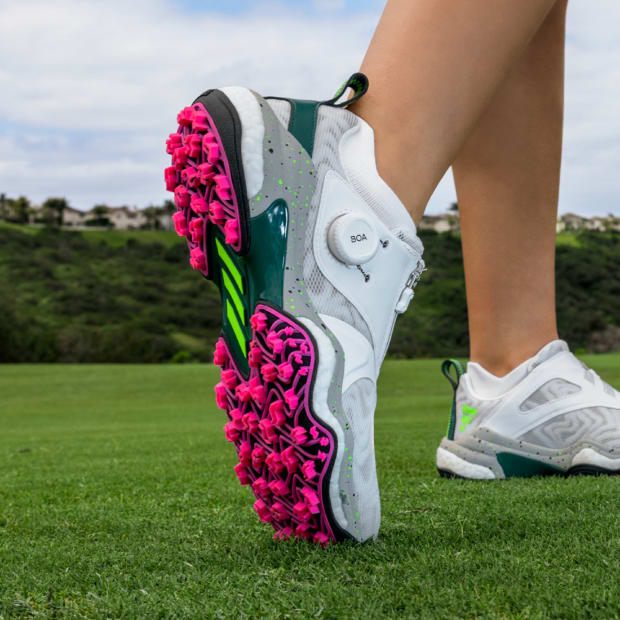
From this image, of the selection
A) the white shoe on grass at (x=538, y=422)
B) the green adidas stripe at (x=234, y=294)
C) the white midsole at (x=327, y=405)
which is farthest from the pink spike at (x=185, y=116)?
the white shoe on grass at (x=538, y=422)

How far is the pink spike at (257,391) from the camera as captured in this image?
965 mm

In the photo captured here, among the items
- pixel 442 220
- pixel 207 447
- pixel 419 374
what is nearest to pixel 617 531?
pixel 207 447

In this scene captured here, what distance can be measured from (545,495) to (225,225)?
2.51 feet

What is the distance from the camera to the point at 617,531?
38.4 inches

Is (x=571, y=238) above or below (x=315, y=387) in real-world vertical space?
above

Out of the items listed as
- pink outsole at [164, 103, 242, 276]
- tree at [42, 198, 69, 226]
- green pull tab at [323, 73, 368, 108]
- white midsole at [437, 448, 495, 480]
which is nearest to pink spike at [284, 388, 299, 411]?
pink outsole at [164, 103, 242, 276]

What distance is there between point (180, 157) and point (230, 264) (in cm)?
16

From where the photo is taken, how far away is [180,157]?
3.39ft

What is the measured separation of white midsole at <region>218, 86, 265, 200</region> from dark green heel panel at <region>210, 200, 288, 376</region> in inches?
1.6

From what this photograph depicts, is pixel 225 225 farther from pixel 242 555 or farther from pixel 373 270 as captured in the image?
pixel 242 555

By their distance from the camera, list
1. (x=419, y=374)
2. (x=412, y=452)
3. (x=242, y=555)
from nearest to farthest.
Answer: (x=242, y=555), (x=412, y=452), (x=419, y=374)

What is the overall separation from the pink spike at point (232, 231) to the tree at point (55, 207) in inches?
2286

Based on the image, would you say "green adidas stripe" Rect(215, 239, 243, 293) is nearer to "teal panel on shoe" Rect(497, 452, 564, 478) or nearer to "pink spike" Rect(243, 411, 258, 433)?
"pink spike" Rect(243, 411, 258, 433)

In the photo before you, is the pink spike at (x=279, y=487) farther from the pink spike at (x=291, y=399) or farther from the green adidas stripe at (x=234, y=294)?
the green adidas stripe at (x=234, y=294)
